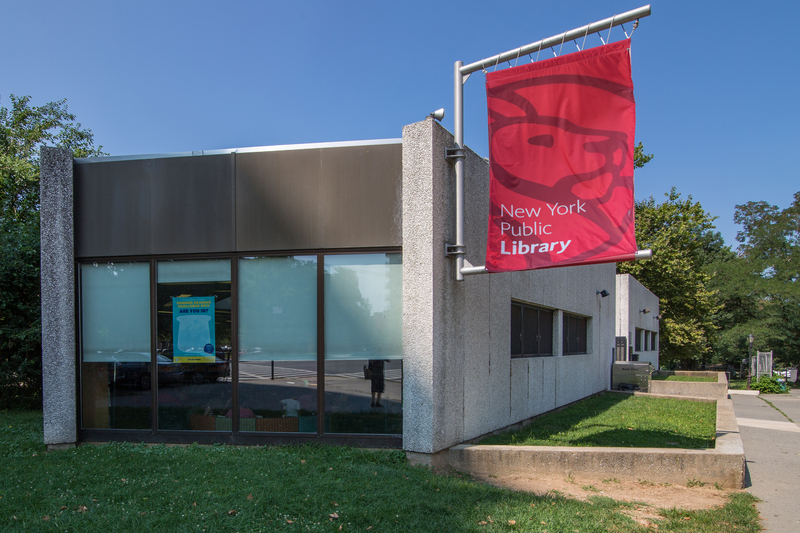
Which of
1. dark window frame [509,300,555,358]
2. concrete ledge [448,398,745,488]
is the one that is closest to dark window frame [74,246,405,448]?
concrete ledge [448,398,745,488]

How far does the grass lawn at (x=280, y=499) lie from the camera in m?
4.78

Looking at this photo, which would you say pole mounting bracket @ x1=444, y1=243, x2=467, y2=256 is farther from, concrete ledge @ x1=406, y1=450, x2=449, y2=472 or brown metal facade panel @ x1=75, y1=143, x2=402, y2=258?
concrete ledge @ x1=406, y1=450, x2=449, y2=472

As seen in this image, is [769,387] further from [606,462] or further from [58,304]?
[58,304]

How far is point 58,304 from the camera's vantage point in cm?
773

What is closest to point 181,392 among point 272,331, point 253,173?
point 272,331

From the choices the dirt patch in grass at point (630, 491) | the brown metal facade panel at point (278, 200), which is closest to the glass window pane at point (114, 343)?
the brown metal facade panel at point (278, 200)

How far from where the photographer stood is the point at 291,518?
16.0ft

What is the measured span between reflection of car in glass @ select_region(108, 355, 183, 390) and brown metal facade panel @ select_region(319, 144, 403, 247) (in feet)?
9.41

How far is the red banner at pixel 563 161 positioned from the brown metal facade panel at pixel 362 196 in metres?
1.32

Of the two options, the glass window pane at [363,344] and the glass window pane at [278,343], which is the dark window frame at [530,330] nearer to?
the glass window pane at [363,344]

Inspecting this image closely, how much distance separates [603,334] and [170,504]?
48.9ft

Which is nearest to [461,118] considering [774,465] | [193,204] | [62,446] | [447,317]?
[447,317]

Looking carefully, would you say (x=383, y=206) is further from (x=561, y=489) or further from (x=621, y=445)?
(x=621, y=445)

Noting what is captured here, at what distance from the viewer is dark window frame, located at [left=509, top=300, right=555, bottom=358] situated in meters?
9.73
